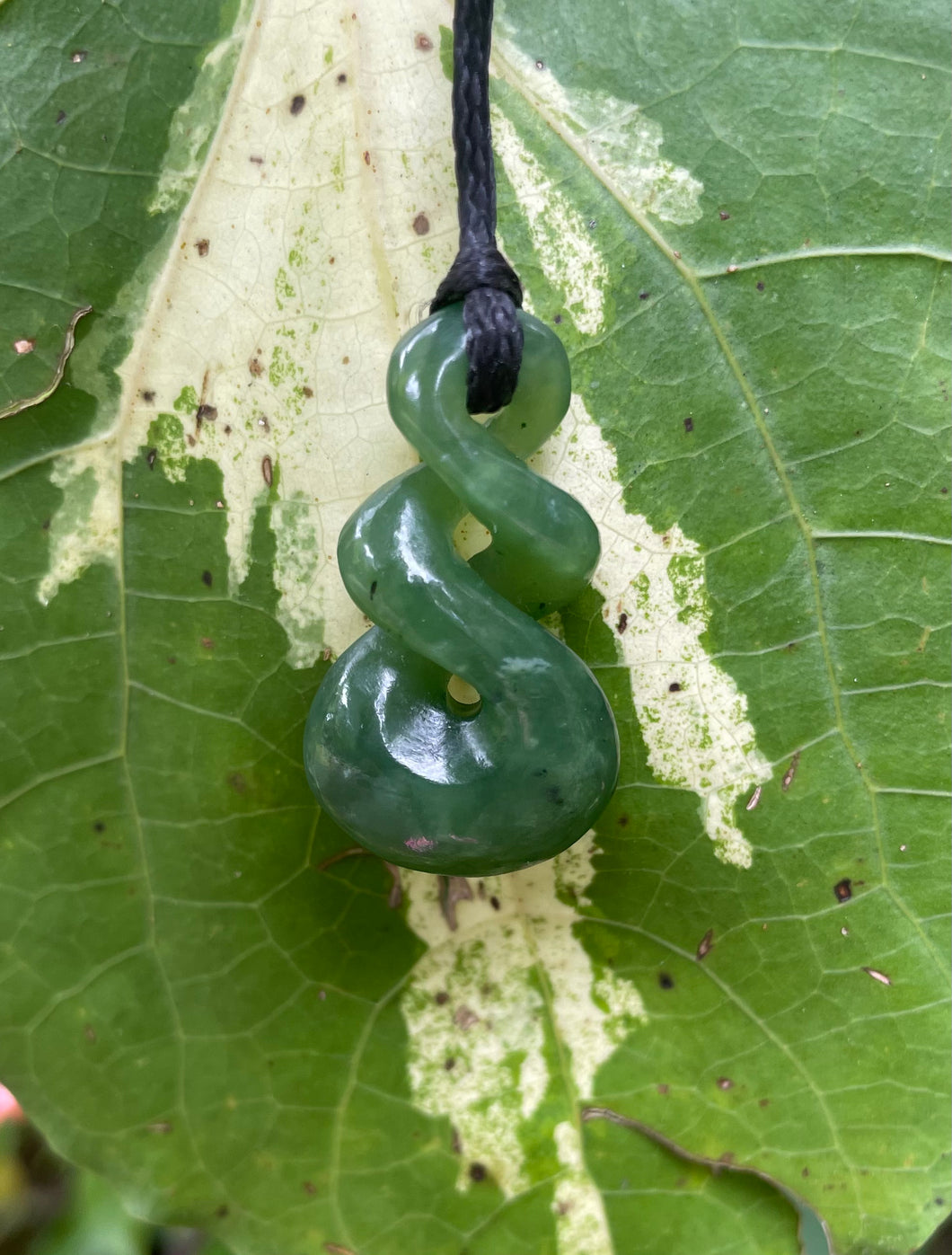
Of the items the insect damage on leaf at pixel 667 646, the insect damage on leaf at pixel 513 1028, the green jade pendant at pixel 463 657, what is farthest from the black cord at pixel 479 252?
the insect damage on leaf at pixel 513 1028

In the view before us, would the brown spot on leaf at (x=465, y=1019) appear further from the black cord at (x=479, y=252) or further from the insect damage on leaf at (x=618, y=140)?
the insect damage on leaf at (x=618, y=140)

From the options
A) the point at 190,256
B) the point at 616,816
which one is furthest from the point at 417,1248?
the point at 190,256

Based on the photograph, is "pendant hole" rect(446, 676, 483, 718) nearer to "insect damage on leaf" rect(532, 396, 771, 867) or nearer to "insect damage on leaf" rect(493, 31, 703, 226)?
"insect damage on leaf" rect(532, 396, 771, 867)

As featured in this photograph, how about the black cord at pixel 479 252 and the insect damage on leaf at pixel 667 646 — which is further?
the insect damage on leaf at pixel 667 646

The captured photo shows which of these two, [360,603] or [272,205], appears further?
[272,205]

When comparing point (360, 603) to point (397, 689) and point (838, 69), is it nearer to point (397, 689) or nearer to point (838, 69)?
point (397, 689)
